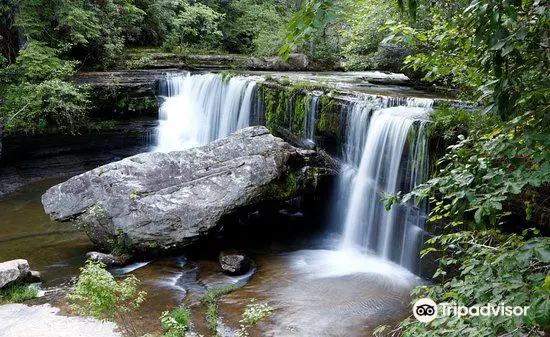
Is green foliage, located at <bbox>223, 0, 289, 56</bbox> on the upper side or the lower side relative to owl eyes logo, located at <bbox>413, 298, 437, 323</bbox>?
upper

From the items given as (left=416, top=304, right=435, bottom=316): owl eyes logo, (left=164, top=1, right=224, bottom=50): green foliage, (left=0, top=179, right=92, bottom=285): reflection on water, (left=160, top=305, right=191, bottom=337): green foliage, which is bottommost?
(left=0, top=179, right=92, bottom=285): reflection on water

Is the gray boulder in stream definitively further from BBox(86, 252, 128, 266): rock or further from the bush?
the bush

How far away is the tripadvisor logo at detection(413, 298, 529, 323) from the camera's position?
2106mm

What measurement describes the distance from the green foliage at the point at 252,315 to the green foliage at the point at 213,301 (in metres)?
0.40

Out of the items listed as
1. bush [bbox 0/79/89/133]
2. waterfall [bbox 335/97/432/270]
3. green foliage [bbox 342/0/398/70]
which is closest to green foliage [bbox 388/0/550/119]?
waterfall [bbox 335/97/432/270]

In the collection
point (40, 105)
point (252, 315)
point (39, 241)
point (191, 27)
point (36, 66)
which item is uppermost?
point (191, 27)

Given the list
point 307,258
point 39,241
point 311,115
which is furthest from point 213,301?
point 311,115

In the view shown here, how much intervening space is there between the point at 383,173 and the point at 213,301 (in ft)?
14.0

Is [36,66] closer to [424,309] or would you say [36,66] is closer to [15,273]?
[15,273]

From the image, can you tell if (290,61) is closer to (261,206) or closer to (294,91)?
(294,91)

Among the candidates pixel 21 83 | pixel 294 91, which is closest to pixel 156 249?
pixel 294 91

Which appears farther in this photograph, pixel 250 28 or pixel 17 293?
pixel 250 28

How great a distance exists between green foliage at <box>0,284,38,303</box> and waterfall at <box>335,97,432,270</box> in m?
6.06

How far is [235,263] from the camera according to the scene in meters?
7.85
